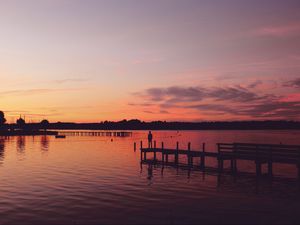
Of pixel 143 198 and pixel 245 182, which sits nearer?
pixel 143 198

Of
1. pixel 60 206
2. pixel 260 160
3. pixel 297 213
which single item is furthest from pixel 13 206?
pixel 260 160

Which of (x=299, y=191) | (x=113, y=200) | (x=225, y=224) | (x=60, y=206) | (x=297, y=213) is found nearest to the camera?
(x=225, y=224)

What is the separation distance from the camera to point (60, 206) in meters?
18.3

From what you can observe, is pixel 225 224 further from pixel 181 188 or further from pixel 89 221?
pixel 181 188

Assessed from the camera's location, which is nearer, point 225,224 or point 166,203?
point 225,224

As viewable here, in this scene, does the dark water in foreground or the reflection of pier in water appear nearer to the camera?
the dark water in foreground

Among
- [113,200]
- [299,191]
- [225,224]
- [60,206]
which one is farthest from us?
[299,191]

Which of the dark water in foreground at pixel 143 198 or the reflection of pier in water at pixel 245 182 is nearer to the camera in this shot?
the dark water in foreground at pixel 143 198

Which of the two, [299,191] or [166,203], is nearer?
[166,203]

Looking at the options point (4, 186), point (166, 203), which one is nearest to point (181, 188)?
point (166, 203)

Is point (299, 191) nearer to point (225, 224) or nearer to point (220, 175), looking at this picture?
point (220, 175)

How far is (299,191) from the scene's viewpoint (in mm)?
23234

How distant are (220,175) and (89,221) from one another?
17.6 meters

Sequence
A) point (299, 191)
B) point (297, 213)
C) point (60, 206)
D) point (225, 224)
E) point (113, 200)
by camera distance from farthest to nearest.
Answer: point (299, 191) → point (113, 200) → point (60, 206) → point (297, 213) → point (225, 224)
